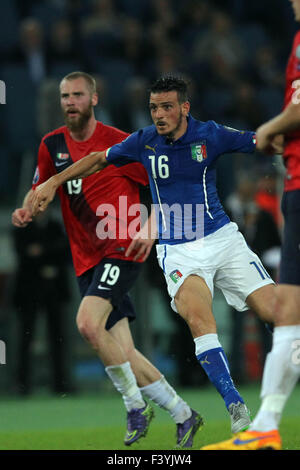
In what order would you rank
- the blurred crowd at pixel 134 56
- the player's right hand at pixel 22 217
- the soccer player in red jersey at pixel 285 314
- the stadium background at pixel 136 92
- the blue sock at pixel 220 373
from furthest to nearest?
the blurred crowd at pixel 134 56
the stadium background at pixel 136 92
the player's right hand at pixel 22 217
the blue sock at pixel 220 373
the soccer player in red jersey at pixel 285 314

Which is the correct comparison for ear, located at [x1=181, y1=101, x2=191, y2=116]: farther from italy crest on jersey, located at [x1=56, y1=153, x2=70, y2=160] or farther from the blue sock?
the blue sock

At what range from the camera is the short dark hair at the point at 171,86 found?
677cm

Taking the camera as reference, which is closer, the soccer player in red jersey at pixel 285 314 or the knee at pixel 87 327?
the soccer player in red jersey at pixel 285 314

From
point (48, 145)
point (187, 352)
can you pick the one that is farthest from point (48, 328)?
point (48, 145)

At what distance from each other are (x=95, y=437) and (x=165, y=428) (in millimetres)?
899

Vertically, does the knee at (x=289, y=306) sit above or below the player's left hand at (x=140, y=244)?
below

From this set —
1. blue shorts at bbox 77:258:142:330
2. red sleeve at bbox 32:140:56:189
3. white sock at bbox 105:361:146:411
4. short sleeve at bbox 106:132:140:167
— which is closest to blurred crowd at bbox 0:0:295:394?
red sleeve at bbox 32:140:56:189

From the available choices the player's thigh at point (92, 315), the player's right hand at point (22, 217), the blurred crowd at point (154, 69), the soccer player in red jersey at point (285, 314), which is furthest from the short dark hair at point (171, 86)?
the blurred crowd at point (154, 69)

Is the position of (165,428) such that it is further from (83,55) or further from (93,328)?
(83,55)

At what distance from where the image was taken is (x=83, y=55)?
14.1 m

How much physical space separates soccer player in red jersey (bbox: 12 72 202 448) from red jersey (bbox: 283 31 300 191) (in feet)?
6.14

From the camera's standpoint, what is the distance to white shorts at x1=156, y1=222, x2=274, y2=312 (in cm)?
677

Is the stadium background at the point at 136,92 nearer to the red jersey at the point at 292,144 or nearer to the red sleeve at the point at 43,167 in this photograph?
the red sleeve at the point at 43,167

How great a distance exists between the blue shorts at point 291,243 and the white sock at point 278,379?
0.28 m
